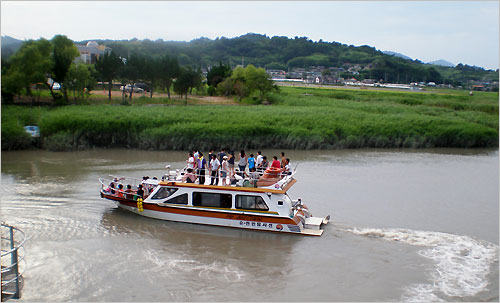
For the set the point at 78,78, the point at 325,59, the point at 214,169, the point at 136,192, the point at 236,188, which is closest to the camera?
the point at 236,188

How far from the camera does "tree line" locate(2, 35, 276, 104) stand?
3200 centimetres

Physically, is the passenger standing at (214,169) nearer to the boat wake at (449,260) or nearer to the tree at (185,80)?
the boat wake at (449,260)

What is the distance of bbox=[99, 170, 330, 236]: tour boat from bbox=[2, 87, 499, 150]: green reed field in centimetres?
1334

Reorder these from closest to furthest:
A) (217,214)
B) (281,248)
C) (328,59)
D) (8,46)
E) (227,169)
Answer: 1. (281,248)
2. (217,214)
3. (227,169)
4. (8,46)
5. (328,59)

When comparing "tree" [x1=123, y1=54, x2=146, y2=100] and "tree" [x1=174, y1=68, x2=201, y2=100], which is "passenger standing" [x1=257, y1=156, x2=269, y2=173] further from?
"tree" [x1=174, y1=68, x2=201, y2=100]

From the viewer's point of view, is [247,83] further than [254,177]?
Yes

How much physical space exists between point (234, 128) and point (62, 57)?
1537cm

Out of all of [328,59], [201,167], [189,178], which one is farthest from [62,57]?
[328,59]

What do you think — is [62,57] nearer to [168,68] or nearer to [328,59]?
[168,68]

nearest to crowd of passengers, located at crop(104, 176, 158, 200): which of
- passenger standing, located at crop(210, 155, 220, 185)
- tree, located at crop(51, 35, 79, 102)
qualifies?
passenger standing, located at crop(210, 155, 220, 185)

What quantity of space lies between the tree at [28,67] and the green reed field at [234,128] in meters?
1.66

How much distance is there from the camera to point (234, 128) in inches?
1190

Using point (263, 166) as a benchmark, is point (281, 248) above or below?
below

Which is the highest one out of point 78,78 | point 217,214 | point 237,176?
point 78,78
